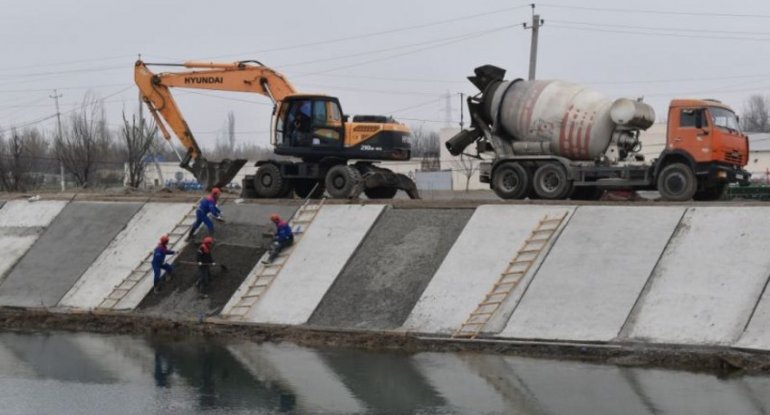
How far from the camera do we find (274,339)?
21.8 meters

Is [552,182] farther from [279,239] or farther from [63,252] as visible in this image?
[63,252]

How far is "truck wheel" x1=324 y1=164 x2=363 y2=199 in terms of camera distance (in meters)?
28.5

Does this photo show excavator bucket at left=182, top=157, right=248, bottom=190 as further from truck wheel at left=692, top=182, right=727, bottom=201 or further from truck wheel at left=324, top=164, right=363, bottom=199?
truck wheel at left=692, top=182, right=727, bottom=201

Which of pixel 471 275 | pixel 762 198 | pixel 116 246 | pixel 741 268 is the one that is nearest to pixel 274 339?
pixel 471 275

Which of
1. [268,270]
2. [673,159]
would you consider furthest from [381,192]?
[673,159]

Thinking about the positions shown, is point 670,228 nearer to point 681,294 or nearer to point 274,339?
point 681,294

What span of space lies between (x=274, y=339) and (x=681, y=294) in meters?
8.58

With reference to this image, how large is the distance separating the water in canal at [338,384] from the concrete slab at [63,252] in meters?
5.41

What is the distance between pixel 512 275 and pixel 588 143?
→ 18.9ft

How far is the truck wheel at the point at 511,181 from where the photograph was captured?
86.9ft

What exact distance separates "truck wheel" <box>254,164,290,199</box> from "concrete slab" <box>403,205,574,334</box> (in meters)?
7.59

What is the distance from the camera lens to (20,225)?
30.8 m

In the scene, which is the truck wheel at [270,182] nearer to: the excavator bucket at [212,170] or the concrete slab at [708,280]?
the excavator bucket at [212,170]

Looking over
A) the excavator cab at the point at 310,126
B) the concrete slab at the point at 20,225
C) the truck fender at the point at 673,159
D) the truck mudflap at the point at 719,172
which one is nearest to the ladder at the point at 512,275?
the truck fender at the point at 673,159
